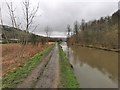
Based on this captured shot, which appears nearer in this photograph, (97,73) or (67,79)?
(67,79)

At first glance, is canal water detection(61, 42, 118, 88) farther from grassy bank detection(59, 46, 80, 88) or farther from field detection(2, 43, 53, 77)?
field detection(2, 43, 53, 77)

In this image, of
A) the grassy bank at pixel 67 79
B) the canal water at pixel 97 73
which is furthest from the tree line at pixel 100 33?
the grassy bank at pixel 67 79

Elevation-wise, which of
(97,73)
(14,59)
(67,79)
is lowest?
(97,73)

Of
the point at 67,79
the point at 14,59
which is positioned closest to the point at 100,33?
the point at 14,59

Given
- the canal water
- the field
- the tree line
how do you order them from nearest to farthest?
1. the canal water
2. the field
3. the tree line

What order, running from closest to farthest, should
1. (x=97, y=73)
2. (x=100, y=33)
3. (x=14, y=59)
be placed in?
(x=97, y=73) → (x=14, y=59) → (x=100, y=33)

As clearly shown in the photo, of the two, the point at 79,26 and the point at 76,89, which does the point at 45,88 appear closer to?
the point at 76,89

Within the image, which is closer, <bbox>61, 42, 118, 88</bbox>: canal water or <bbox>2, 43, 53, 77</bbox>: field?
<bbox>61, 42, 118, 88</bbox>: canal water

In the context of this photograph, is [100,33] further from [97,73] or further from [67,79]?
[67,79]

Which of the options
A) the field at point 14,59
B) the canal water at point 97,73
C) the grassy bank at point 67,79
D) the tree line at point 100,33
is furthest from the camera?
the tree line at point 100,33

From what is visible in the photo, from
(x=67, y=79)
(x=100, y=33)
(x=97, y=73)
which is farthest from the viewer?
(x=100, y=33)

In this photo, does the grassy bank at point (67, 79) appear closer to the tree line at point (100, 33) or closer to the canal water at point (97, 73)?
the canal water at point (97, 73)

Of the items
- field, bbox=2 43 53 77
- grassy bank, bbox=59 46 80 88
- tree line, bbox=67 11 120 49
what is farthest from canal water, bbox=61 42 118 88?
tree line, bbox=67 11 120 49

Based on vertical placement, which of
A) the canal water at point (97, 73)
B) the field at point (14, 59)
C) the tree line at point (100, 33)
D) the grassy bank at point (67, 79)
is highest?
the tree line at point (100, 33)
